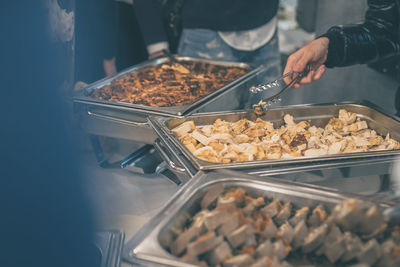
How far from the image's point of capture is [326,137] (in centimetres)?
139

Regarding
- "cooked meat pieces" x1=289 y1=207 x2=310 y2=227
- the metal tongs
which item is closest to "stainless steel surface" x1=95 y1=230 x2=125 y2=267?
"cooked meat pieces" x1=289 y1=207 x2=310 y2=227

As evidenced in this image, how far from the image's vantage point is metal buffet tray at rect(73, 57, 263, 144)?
1.63 m

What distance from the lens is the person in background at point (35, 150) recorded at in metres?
0.51

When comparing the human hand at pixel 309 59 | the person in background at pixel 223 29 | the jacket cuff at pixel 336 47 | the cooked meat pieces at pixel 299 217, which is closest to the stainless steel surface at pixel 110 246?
the cooked meat pieces at pixel 299 217

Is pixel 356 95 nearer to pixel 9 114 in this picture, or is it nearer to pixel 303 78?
pixel 303 78

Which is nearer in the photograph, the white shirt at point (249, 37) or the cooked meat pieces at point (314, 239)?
the cooked meat pieces at point (314, 239)

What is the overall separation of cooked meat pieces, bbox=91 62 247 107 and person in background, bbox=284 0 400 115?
1.78ft

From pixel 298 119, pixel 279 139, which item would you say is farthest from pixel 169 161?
pixel 298 119

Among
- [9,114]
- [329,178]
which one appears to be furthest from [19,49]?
[329,178]

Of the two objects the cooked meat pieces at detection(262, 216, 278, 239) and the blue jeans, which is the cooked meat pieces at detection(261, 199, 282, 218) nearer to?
the cooked meat pieces at detection(262, 216, 278, 239)

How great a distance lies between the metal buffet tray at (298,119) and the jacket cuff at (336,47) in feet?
0.80

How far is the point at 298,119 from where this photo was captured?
1595 millimetres

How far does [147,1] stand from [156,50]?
0.41 meters

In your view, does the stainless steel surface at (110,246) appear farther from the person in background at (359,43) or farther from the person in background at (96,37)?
the person in background at (96,37)
